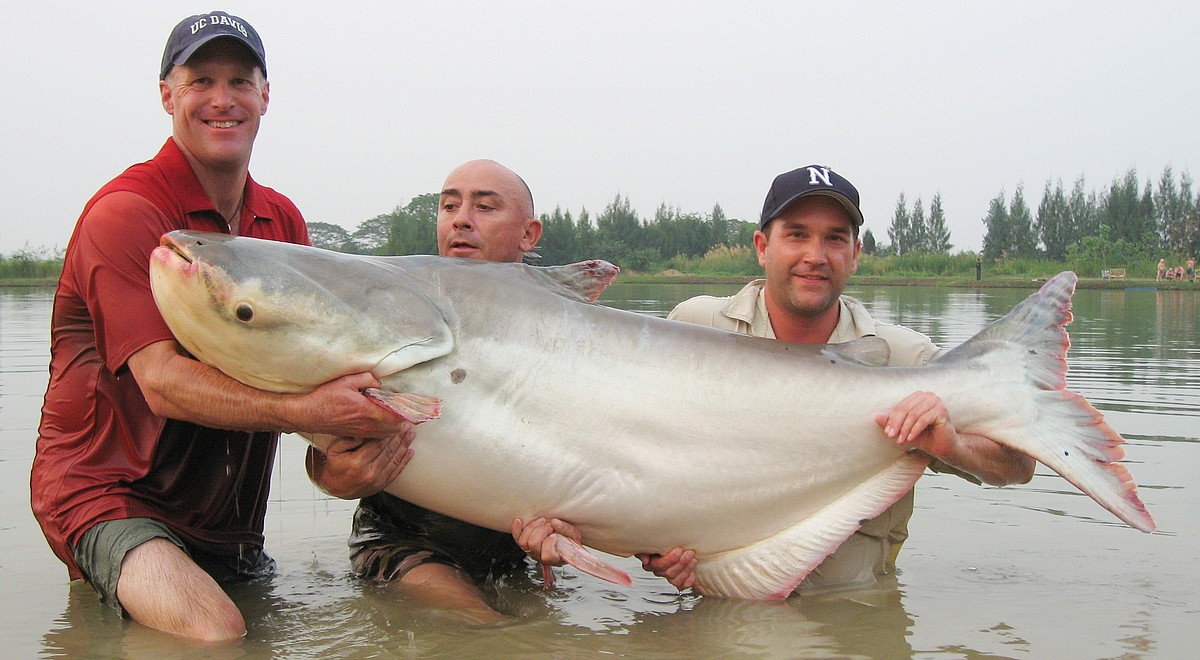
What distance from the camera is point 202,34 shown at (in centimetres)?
361

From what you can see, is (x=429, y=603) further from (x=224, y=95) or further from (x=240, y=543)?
(x=224, y=95)

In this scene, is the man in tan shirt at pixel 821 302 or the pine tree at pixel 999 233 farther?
the pine tree at pixel 999 233

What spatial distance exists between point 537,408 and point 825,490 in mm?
1040

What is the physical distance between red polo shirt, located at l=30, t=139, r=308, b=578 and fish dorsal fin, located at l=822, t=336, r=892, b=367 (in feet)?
7.03

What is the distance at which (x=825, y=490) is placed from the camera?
3.39m

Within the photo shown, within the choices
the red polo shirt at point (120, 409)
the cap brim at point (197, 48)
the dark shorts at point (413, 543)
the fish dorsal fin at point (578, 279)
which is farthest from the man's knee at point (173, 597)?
the cap brim at point (197, 48)

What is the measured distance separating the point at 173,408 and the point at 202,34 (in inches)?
56.3

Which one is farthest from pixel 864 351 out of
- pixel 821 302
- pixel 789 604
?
pixel 789 604

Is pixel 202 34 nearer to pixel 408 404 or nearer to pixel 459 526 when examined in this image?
pixel 408 404

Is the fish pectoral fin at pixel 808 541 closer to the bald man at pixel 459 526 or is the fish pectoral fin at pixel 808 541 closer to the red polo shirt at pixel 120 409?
the bald man at pixel 459 526

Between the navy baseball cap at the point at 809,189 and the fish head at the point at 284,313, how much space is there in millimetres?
1634

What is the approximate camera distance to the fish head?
8.95ft

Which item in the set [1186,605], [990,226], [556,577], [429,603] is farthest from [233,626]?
[990,226]

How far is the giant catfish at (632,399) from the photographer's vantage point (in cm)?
287
